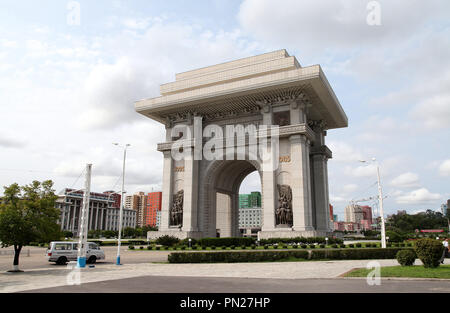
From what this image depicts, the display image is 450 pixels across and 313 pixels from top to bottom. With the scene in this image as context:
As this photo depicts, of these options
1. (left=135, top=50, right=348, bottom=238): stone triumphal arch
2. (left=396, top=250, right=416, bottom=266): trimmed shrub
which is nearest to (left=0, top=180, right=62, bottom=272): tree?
(left=396, top=250, right=416, bottom=266): trimmed shrub

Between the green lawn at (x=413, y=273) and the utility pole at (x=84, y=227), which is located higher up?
the utility pole at (x=84, y=227)

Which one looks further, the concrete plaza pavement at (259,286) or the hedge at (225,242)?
the hedge at (225,242)

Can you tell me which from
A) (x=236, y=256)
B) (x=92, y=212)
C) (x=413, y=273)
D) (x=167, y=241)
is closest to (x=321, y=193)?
(x=167, y=241)

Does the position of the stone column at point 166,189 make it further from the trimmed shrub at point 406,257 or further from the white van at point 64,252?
the trimmed shrub at point 406,257

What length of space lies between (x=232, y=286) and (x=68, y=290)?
235 inches

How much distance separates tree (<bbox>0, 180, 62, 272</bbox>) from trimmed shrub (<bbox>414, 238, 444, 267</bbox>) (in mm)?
20830

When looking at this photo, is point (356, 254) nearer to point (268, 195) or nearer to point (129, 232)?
point (268, 195)

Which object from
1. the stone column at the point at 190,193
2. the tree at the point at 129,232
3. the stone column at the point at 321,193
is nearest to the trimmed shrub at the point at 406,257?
the stone column at the point at 321,193

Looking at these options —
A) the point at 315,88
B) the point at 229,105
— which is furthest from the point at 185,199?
the point at 315,88

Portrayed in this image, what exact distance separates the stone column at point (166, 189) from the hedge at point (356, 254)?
83.4ft

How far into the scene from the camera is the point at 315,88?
39156 millimetres

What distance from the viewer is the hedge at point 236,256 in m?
23.3
